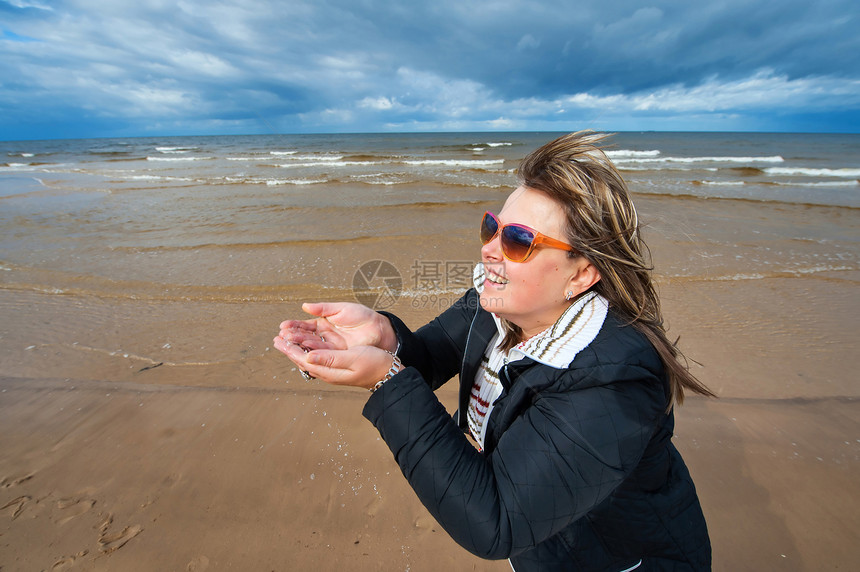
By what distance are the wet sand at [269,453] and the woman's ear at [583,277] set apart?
Answer: 1933 millimetres

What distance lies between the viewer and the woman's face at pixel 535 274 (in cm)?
148

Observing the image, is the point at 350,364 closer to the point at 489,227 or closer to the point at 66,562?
the point at 489,227

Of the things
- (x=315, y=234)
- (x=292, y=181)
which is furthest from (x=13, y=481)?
(x=292, y=181)

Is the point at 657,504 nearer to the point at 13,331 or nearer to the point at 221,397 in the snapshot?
the point at 221,397

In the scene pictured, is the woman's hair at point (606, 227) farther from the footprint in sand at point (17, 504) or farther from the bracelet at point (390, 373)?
the footprint in sand at point (17, 504)

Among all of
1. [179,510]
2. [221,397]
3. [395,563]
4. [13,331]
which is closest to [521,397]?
[395,563]

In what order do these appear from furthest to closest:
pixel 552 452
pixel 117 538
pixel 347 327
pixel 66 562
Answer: pixel 117 538 → pixel 66 562 → pixel 347 327 → pixel 552 452

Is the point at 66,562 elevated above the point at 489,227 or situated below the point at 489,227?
below

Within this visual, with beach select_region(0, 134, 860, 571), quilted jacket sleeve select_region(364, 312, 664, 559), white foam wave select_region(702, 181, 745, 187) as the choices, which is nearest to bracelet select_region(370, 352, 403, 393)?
quilted jacket sleeve select_region(364, 312, 664, 559)

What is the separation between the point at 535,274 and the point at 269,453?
271cm

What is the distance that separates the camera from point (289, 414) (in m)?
3.46

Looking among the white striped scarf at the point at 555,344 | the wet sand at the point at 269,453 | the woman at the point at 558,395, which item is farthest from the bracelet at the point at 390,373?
the wet sand at the point at 269,453


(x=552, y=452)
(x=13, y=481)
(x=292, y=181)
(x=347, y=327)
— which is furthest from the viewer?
(x=292, y=181)

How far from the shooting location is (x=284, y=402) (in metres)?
3.60
